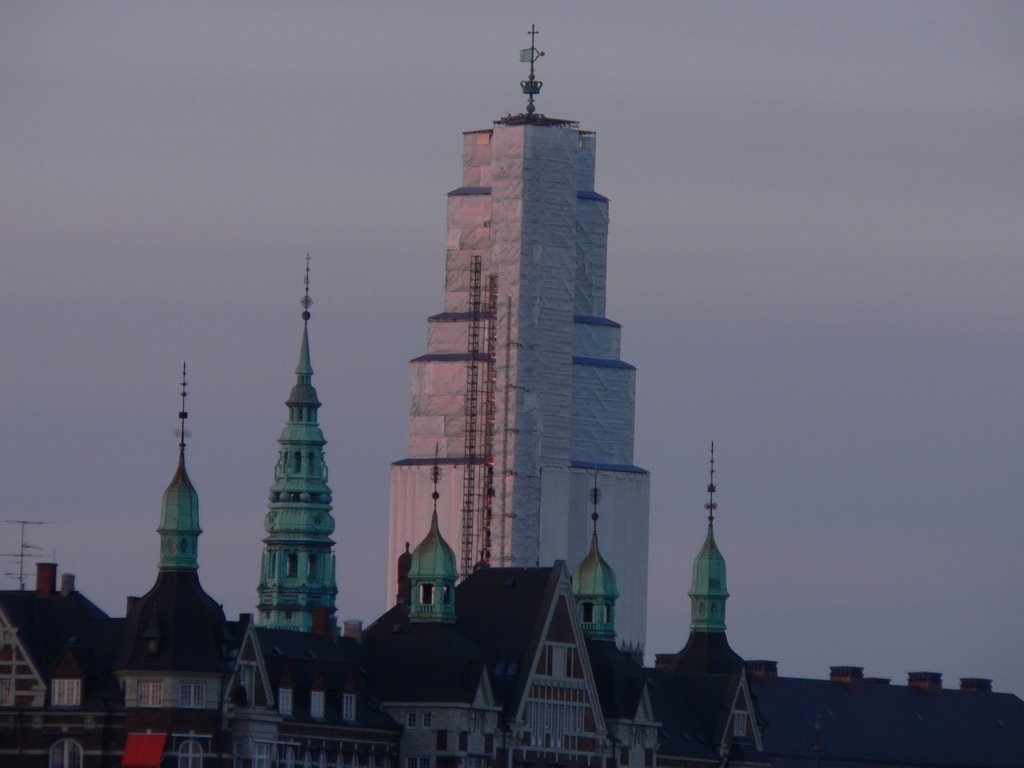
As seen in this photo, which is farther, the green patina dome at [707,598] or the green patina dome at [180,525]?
the green patina dome at [707,598]

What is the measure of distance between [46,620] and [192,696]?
6683 mm

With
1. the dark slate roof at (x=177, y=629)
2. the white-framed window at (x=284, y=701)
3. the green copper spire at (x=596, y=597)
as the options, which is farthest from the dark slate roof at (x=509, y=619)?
the dark slate roof at (x=177, y=629)

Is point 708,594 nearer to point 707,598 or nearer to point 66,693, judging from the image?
point 707,598

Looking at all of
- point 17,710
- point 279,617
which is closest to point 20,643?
point 17,710

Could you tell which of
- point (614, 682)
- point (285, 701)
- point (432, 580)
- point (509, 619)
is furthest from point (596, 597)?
point (285, 701)

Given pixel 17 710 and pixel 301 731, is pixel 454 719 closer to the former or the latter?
pixel 301 731

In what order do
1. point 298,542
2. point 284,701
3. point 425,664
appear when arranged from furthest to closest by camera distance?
point 298,542
point 425,664
point 284,701

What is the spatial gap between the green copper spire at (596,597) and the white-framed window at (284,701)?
22.0 metres

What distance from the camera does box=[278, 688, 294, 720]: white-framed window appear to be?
146375 mm

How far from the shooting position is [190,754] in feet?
464

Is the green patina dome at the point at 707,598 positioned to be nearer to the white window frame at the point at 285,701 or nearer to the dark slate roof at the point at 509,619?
the dark slate roof at the point at 509,619

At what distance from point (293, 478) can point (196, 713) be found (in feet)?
190

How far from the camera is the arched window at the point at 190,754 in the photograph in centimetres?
14125

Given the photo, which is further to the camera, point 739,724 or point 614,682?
point 739,724
